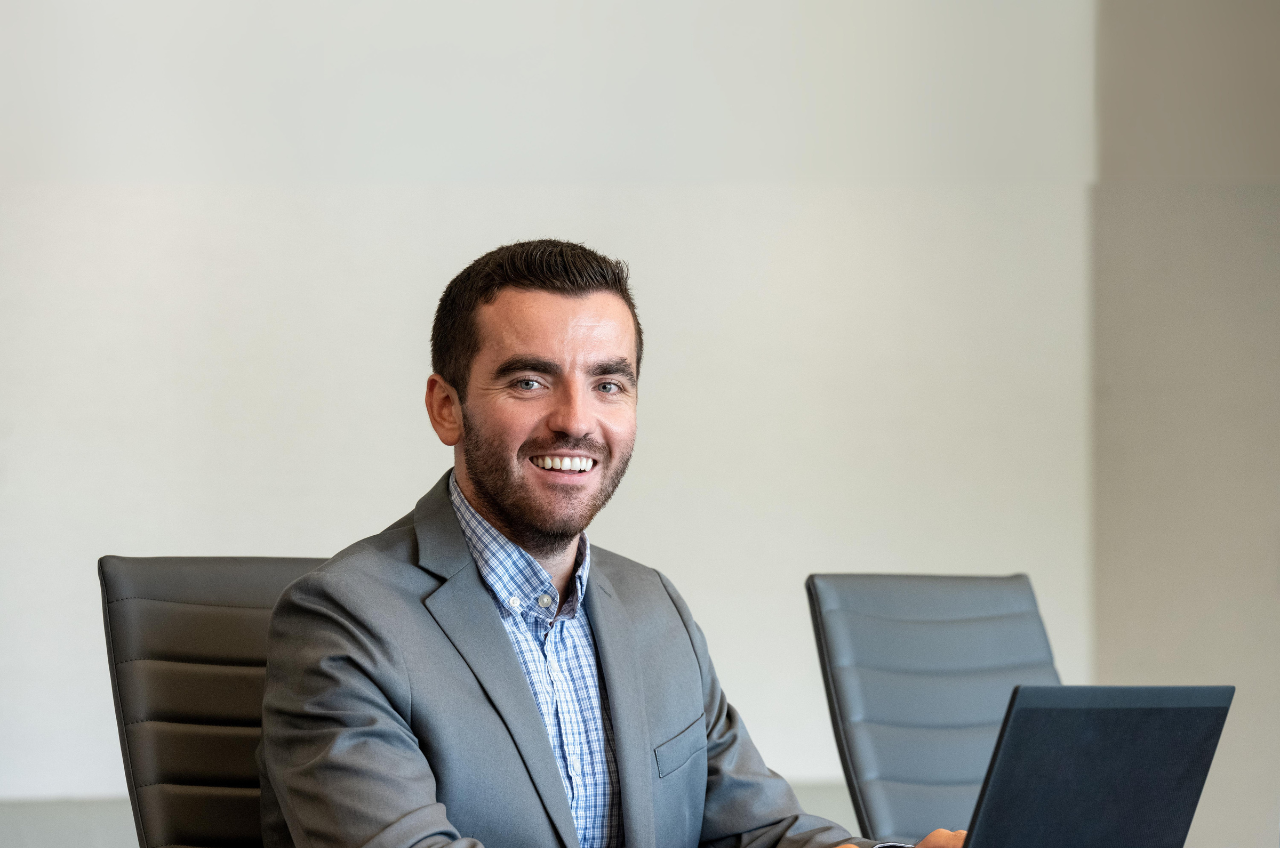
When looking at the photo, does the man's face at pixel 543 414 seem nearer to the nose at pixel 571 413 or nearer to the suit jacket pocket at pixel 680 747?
the nose at pixel 571 413

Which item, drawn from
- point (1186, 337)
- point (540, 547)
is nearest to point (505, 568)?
point (540, 547)

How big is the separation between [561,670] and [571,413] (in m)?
0.31

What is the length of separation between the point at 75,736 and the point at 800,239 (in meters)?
2.60

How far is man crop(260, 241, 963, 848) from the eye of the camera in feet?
3.78

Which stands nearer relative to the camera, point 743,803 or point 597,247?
point 743,803

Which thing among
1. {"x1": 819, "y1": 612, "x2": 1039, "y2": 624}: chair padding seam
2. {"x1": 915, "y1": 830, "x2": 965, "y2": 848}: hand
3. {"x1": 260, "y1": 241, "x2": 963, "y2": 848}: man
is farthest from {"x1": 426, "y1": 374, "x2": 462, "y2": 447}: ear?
{"x1": 819, "y1": 612, "x2": 1039, "y2": 624}: chair padding seam

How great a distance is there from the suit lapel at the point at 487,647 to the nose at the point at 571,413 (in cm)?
18

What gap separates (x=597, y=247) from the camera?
3543 millimetres

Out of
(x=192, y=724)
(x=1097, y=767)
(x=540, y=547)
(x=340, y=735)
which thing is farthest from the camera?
→ (x=192, y=724)

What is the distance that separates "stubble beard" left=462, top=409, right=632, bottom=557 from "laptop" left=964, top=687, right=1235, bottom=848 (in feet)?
1.85

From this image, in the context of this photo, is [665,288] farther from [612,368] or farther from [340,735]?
[340,735]

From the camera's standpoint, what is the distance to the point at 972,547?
3598mm

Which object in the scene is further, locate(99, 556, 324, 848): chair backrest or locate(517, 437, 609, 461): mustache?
locate(99, 556, 324, 848): chair backrest

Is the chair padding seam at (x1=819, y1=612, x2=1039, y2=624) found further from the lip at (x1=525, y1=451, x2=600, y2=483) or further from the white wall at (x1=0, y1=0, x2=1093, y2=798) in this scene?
the white wall at (x1=0, y1=0, x2=1093, y2=798)
